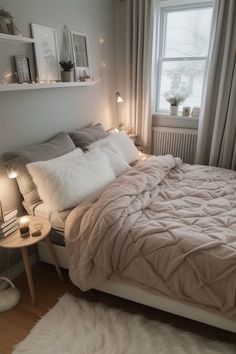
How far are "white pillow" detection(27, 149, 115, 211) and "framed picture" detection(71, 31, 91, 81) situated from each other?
3.72ft

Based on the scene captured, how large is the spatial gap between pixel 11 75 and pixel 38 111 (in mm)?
377

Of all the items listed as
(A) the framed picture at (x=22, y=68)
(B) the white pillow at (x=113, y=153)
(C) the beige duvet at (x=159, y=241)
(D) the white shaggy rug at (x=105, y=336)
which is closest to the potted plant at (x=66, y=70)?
(A) the framed picture at (x=22, y=68)

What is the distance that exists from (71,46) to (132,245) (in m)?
2.03

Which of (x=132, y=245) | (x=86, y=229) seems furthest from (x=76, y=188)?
(x=132, y=245)

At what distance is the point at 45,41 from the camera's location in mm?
2289

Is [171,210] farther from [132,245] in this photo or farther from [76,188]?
[76,188]

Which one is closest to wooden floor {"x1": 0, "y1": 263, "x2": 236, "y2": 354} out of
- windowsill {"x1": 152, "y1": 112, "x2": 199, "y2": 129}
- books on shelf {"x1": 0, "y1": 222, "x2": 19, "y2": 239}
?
books on shelf {"x1": 0, "y1": 222, "x2": 19, "y2": 239}

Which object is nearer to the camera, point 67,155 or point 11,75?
point 11,75

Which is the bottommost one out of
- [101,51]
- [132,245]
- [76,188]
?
[132,245]

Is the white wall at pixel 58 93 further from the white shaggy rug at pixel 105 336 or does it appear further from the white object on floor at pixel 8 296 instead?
Result: the white shaggy rug at pixel 105 336

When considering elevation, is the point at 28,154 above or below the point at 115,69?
below

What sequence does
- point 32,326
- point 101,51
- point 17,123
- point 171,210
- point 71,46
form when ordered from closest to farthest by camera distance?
point 32,326 → point 171,210 → point 17,123 → point 71,46 → point 101,51

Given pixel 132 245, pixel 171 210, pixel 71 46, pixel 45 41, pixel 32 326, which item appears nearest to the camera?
pixel 132 245

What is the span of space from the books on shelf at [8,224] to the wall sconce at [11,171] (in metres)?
0.25
